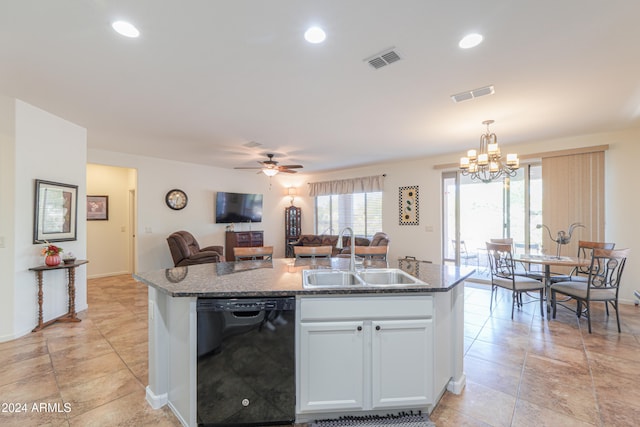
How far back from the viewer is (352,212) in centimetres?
753

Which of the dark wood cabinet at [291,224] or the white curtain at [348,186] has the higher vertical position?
the white curtain at [348,186]

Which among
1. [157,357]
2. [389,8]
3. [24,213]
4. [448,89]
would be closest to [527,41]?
[448,89]

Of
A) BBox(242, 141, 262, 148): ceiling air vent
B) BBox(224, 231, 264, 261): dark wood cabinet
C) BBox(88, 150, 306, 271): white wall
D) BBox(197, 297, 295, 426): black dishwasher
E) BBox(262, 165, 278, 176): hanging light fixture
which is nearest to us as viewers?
BBox(197, 297, 295, 426): black dishwasher

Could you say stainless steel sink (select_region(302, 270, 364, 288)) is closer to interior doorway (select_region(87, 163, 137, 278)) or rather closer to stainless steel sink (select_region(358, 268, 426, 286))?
stainless steel sink (select_region(358, 268, 426, 286))

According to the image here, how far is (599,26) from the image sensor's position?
1.88 meters

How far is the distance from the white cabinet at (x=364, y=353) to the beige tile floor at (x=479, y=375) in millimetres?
369

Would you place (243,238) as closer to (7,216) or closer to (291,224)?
(291,224)

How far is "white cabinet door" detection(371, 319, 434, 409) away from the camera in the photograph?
1.86 metres

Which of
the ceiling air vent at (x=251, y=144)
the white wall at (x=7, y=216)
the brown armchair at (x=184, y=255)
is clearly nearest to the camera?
the white wall at (x=7, y=216)

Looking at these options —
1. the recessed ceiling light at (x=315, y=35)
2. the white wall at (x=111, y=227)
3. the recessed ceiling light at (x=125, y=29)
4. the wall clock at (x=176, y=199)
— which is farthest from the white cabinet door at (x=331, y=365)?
the white wall at (x=111, y=227)

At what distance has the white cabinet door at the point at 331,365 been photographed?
1824 mm

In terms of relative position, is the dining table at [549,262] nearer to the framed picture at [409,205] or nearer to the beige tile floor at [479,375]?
the beige tile floor at [479,375]

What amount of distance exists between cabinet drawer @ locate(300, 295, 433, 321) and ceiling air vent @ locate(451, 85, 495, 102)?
216 centimetres

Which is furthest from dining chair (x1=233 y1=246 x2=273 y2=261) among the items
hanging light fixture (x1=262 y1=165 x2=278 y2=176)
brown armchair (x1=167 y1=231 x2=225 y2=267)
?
brown armchair (x1=167 y1=231 x2=225 y2=267)
